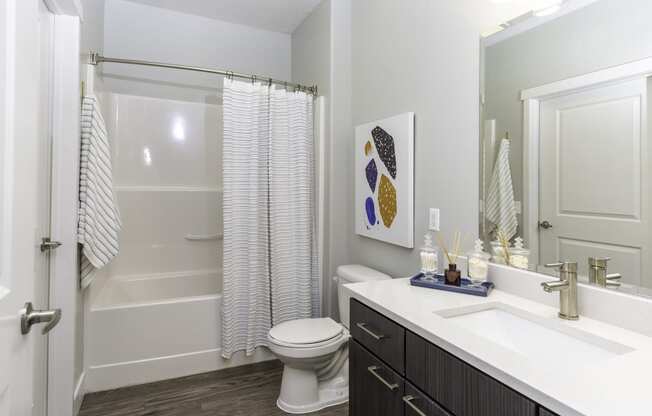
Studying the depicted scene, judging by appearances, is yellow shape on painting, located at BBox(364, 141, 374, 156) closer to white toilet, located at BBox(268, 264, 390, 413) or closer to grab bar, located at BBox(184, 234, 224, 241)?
white toilet, located at BBox(268, 264, 390, 413)

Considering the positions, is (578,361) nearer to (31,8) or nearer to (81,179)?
(31,8)

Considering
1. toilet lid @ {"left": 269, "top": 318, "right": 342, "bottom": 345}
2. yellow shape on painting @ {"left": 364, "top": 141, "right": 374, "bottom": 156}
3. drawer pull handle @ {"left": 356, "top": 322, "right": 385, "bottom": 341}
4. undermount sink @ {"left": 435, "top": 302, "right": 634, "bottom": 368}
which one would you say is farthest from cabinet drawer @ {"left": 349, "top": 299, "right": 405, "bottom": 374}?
yellow shape on painting @ {"left": 364, "top": 141, "right": 374, "bottom": 156}

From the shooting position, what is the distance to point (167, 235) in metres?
3.14

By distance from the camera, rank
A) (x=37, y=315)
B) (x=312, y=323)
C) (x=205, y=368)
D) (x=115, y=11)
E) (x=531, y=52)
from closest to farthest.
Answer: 1. (x=37, y=315)
2. (x=531, y=52)
3. (x=312, y=323)
4. (x=205, y=368)
5. (x=115, y=11)

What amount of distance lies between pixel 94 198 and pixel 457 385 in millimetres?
→ 1892

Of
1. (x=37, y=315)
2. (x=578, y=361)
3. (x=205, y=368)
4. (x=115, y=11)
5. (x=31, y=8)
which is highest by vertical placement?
(x=115, y=11)

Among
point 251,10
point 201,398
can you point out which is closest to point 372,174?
point 201,398

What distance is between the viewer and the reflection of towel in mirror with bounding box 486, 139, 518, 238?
4.92 feet

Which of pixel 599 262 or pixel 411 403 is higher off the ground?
pixel 599 262

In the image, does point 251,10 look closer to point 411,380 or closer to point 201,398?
point 201,398

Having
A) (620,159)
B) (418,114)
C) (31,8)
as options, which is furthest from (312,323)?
(31,8)

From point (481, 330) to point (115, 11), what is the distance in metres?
3.31

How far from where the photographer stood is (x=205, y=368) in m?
2.49

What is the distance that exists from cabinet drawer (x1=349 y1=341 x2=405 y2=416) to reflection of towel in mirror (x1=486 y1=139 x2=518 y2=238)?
0.74m
